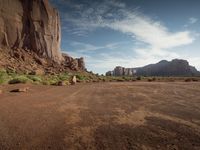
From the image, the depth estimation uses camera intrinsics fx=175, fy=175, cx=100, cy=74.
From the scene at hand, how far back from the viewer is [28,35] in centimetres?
3812

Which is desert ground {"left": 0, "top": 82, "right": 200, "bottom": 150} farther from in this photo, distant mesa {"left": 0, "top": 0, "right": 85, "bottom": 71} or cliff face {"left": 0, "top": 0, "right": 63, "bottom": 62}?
cliff face {"left": 0, "top": 0, "right": 63, "bottom": 62}

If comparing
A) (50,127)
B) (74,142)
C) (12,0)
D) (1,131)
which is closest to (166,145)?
(74,142)

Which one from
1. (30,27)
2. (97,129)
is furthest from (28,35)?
(97,129)

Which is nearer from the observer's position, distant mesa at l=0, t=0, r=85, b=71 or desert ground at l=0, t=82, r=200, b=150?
desert ground at l=0, t=82, r=200, b=150

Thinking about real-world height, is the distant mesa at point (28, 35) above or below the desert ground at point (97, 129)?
above

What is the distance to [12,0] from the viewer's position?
118 feet

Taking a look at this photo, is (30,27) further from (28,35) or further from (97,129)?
(97,129)

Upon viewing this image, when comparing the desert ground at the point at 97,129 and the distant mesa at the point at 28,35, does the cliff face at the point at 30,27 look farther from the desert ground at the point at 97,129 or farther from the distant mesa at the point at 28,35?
the desert ground at the point at 97,129

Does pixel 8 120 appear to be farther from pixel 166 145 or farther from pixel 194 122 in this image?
pixel 194 122

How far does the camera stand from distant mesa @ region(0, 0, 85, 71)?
3331 cm

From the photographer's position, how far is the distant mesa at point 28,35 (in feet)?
109

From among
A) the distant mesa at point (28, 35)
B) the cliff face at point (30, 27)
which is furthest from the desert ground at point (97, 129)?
the cliff face at point (30, 27)

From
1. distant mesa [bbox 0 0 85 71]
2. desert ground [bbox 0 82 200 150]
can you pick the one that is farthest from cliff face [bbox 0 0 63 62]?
desert ground [bbox 0 82 200 150]

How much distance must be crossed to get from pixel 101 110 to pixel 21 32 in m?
35.9
